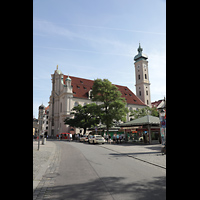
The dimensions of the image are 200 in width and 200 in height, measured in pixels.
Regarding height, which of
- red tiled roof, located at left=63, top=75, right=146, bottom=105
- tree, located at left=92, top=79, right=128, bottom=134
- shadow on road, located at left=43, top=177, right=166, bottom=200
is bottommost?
shadow on road, located at left=43, top=177, right=166, bottom=200

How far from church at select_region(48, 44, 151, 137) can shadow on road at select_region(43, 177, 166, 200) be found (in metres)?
55.1

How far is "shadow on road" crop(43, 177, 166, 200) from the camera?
476 centimetres

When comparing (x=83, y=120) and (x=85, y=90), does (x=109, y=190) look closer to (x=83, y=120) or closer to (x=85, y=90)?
(x=83, y=120)

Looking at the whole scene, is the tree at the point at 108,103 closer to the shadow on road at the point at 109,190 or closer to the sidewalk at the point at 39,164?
the sidewalk at the point at 39,164

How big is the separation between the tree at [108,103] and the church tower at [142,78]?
40.8m

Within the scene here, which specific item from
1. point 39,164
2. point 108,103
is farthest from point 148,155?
point 108,103

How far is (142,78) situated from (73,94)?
30.9m

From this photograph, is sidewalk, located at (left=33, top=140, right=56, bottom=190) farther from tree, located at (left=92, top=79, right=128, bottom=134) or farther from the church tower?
the church tower

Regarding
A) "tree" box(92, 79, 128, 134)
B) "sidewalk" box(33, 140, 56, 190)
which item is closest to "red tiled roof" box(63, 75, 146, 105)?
"tree" box(92, 79, 128, 134)

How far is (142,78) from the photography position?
77.9 metres
